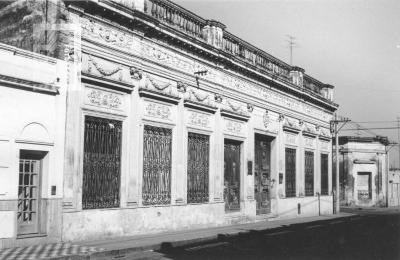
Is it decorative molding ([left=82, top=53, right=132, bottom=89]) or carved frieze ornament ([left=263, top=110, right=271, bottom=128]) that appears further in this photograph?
carved frieze ornament ([left=263, top=110, right=271, bottom=128])

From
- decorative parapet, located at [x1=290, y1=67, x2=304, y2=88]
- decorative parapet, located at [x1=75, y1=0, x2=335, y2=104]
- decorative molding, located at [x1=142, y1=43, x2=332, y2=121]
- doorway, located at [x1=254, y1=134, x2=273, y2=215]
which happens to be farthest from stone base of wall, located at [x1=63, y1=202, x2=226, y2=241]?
decorative parapet, located at [x1=290, y1=67, x2=304, y2=88]

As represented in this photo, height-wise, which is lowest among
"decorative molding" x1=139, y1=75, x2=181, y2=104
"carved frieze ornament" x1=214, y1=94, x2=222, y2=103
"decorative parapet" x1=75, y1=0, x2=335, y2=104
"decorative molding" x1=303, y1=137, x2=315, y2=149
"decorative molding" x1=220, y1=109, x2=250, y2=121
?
"decorative molding" x1=303, y1=137, x2=315, y2=149

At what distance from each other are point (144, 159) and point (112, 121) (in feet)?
5.59

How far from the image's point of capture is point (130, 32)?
44.0 feet

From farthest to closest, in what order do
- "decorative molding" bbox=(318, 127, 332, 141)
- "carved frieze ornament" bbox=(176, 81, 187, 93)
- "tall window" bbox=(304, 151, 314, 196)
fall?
"decorative molding" bbox=(318, 127, 332, 141), "tall window" bbox=(304, 151, 314, 196), "carved frieze ornament" bbox=(176, 81, 187, 93)

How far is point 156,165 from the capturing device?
14.5 m

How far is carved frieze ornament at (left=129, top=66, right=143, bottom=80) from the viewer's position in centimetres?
1341

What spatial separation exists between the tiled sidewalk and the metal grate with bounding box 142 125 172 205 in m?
3.69

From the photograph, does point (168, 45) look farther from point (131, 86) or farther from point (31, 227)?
point (31, 227)

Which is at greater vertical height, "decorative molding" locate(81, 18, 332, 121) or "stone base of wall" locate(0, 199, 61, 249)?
"decorative molding" locate(81, 18, 332, 121)

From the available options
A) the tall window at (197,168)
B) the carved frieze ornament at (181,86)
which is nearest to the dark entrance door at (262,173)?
the tall window at (197,168)

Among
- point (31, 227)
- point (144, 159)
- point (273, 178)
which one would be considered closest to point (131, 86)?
point (144, 159)

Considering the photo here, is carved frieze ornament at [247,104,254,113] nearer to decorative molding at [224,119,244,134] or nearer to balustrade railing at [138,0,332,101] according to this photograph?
decorative molding at [224,119,244,134]

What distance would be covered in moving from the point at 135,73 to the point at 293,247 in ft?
21.3
